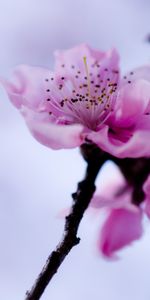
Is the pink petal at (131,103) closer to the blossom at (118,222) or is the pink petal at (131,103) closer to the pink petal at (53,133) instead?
the pink petal at (53,133)

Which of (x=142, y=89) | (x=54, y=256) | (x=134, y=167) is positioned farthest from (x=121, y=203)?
(x=54, y=256)

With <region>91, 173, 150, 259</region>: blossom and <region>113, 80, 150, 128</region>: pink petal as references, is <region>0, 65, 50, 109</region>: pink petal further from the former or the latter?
<region>91, 173, 150, 259</region>: blossom

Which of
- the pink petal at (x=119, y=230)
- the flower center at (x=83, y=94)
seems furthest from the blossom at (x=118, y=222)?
the flower center at (x=83, y=94)

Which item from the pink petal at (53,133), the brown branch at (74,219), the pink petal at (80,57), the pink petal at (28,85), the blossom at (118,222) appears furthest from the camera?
the blossom at (118,222)

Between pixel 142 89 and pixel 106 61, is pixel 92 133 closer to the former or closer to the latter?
pixel 142 89

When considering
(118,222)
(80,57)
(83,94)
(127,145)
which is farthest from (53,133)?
(118,222)

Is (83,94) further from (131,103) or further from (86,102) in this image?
(131,103)

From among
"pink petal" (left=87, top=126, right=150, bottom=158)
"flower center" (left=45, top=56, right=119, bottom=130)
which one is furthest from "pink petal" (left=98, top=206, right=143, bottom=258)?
"pink petal" (left=87, top=126, right=150, bottom=158)
